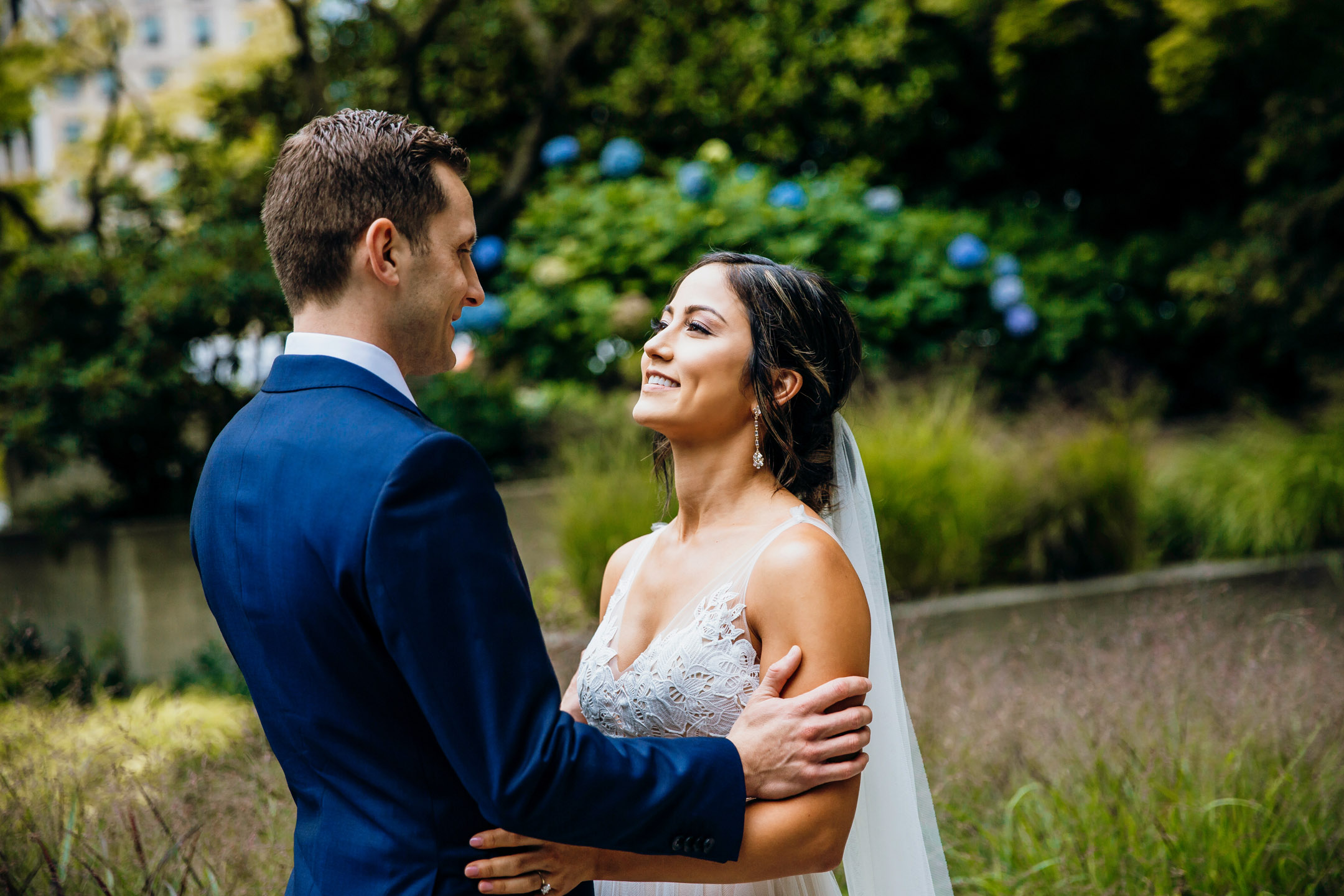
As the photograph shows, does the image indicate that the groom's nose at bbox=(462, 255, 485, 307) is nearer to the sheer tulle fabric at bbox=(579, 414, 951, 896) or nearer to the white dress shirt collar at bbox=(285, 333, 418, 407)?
the white dress shirt collar at bbox=(285, 333, 418, 407)

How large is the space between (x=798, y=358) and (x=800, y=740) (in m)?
0.88

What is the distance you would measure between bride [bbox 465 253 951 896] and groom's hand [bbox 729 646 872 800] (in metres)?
0.09

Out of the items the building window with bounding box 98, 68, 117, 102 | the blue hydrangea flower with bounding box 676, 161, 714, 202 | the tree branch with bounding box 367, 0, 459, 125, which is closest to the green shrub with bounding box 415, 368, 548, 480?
the blue hydrangea flower with bounding box 676, 161, 714, 202

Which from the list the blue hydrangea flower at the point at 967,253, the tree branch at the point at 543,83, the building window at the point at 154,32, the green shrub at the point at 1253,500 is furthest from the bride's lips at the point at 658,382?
the building window at the point at 154,32

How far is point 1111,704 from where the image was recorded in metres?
3.87

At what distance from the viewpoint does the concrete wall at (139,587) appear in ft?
22.0

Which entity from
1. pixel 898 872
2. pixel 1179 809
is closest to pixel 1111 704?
pixel 1179 809

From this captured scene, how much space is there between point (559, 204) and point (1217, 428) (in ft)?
22.0

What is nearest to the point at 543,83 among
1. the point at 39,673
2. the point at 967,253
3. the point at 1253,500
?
the point at 967,253

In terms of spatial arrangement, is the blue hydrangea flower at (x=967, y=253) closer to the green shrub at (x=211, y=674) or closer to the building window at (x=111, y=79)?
the green shrub at (x=211, y=674)

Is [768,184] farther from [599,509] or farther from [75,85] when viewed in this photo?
[75,85]

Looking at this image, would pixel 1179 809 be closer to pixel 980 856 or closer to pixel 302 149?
pixel 980 856

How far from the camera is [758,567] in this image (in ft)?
6.68

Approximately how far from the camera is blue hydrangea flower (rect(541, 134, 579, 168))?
988 cm
